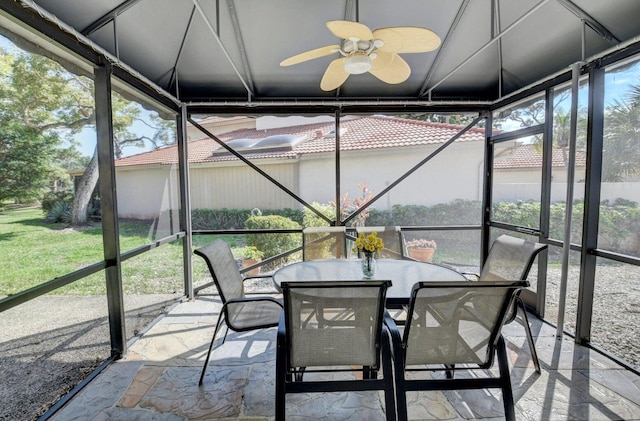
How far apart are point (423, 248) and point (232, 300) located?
3139 mm

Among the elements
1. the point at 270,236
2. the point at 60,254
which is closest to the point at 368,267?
the point at 270,236

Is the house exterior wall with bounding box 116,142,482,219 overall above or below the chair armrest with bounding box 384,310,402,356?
above

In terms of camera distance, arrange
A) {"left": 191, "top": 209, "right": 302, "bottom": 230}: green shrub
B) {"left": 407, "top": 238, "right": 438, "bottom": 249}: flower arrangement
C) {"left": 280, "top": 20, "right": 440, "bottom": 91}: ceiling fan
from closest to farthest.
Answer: {"left": 280, "top": 20, "right": 440, "bottom": 91}: ceiling fan → {"left": 191, "top": 209, "right": 302, "bottom": 230}: green shrub → {"left": 407, "top": 238, "right": 438, "bottom": 249}: flower arrangement

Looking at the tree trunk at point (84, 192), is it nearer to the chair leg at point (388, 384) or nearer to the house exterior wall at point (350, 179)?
the house exterior wall at point (350, 179)

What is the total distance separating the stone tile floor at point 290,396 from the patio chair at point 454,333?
39 centimetres

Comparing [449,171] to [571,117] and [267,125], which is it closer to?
[571,117]

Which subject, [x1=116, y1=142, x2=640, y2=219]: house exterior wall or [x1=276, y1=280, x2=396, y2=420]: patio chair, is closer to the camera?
[x1=276, y1=280, x2=396, y2=420]: patio chair

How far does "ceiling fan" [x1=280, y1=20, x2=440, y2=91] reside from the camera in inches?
71.6

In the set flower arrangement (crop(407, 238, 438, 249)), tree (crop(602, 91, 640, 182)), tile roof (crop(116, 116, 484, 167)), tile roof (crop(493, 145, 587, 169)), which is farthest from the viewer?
flower arrangement (crop(407, 238, 438, 249))

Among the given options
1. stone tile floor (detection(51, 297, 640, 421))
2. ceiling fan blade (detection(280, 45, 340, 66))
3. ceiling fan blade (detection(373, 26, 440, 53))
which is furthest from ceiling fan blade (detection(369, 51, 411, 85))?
stone tile floor (detection(51, 297, 640, 421))

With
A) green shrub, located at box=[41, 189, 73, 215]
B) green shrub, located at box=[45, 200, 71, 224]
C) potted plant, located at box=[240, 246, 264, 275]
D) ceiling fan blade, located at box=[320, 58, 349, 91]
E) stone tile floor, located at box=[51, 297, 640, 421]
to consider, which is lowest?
stone tile floor, located at box=[51, 297, 640, 421]

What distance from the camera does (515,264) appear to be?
2441mm

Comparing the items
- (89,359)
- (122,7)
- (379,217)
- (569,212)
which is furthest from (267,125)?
(569,212)

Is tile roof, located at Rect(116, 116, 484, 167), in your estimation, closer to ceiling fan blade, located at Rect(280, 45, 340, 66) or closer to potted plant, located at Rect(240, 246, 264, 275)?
potted plant, located at Rect(240, 246, 264, 275)
